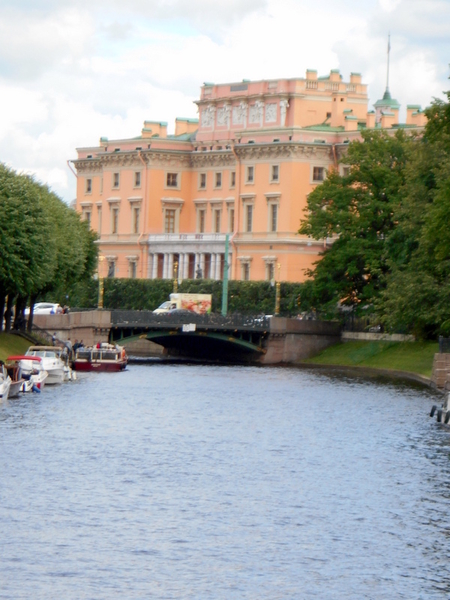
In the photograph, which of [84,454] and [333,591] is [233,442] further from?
[333,591]

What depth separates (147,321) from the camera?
113 metres

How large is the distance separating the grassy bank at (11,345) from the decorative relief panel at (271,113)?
58099 millimetres

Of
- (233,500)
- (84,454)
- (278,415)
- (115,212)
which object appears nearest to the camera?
(233,500)

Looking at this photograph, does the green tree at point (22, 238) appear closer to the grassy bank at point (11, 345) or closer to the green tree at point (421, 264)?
the grassy bank at point (11, 345)

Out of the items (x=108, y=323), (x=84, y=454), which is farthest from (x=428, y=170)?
(x=84, y=454)

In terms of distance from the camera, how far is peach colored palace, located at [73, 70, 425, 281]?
147m

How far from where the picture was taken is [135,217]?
161875 mm

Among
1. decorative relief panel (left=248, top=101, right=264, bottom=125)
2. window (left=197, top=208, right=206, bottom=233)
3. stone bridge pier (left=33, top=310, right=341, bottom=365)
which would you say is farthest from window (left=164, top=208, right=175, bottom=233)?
stone bridge pier (left=33, top=310, right=341, bottom=365)

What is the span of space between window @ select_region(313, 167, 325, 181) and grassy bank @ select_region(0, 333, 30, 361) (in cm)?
5472

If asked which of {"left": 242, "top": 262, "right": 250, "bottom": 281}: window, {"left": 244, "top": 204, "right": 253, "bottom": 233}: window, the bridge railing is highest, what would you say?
{"left": 244, "top": 204, "right": 253, "bottom": 233}: window

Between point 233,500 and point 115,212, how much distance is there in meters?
122

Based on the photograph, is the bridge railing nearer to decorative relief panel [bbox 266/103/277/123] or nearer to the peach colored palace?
the peach colored palace

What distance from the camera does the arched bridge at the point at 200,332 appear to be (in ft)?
369

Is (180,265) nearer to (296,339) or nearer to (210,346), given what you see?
(210,346)
